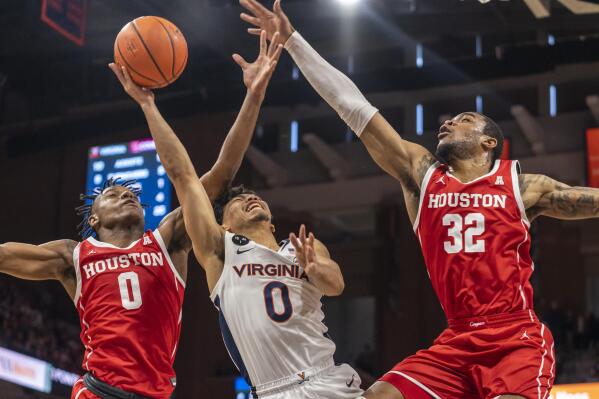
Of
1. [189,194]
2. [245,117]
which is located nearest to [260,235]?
[189,194]

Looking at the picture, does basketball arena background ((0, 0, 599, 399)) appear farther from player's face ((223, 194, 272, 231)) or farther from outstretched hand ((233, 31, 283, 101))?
player's face ((223, 194, 272, 231))

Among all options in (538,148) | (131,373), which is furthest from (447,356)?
(538,148)

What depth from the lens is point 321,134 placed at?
814 inches

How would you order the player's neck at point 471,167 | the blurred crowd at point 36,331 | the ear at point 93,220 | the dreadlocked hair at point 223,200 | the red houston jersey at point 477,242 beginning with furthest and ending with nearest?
the blurred crowd at point 36,331, the ear at point 93,220, the dreadlocked hair at point 223,200, the player's neck at point 471,167, the red houston jersey at point 477,242

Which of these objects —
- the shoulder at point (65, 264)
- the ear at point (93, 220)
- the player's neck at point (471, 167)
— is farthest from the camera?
the ear at point (93, 220)

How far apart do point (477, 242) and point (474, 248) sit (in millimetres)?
35

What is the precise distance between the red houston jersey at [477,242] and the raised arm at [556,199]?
0.07m

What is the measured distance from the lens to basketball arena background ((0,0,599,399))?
1473 centimetres

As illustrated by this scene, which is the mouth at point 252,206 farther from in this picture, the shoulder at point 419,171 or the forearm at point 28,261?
the forearm at point 28,261

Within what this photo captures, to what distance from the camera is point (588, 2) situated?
13.8m

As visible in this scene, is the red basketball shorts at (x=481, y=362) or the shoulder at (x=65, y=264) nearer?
the red basketball shorts at (x=481, y=362)

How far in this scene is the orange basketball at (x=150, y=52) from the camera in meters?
5.70

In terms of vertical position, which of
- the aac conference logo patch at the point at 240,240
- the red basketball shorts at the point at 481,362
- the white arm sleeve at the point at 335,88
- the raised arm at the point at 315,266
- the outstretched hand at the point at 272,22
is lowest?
the red basketball shorts at the point at 481,362

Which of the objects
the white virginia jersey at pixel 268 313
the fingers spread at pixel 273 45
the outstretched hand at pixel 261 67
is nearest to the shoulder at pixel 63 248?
the white virginia jersey at pixel 268 313
